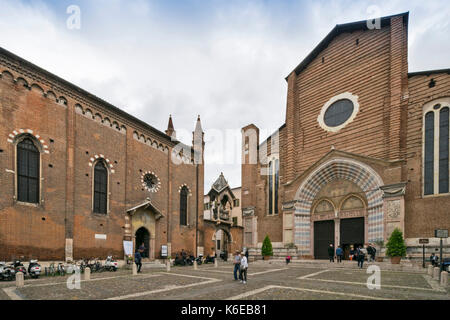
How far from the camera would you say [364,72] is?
2372cm

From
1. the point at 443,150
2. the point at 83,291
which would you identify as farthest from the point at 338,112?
the point at 83,291

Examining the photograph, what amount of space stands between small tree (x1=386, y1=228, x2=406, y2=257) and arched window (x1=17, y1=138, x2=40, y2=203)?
72.7ft

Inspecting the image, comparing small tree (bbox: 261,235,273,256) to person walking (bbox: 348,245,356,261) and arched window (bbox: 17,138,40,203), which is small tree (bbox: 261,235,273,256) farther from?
arched window (bbox: 17,138,40,203)

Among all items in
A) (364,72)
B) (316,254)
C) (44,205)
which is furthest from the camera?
(316,254)

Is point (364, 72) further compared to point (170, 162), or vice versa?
point (170, 162)

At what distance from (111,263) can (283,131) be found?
20.1 m

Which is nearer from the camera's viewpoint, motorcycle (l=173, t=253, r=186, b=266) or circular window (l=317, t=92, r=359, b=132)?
motorcycle (l=173, t=253, r=186, b=266)

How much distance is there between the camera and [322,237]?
2523cm

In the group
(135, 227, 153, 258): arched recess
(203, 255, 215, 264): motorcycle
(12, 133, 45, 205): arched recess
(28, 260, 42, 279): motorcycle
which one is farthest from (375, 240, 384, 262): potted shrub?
(12, 133, 45, 205): arched recess

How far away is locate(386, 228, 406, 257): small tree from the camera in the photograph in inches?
722

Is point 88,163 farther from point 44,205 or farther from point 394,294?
point 394,294

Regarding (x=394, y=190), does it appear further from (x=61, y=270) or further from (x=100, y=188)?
(x=61, y=270)
